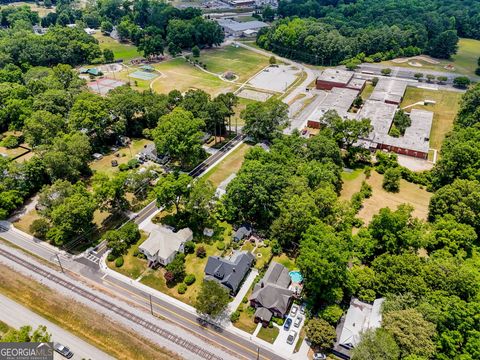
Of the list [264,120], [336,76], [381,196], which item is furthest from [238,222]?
[336,76]

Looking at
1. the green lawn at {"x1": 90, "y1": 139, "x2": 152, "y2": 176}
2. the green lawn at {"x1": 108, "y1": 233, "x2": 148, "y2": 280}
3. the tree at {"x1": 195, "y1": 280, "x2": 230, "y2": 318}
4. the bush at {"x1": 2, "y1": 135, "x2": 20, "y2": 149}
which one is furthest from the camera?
the bush at {"x1": 2, "y1": 135, "x2": 20, "y2": 149}

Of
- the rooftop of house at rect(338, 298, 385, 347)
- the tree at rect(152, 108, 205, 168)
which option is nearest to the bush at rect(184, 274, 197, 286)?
the rooftop of house at rect(338, 298, 385, 347)

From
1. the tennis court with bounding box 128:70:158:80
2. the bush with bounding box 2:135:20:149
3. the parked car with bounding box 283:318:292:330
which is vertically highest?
the tennis court with bounding box 128:70:158:80

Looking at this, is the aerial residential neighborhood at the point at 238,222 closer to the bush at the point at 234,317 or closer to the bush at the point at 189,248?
the bush at the point at 234,317

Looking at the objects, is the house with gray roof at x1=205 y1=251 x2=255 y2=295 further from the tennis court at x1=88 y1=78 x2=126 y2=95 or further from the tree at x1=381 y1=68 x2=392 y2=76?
the tree at x1=381 y1=68 x2=392 y2=76

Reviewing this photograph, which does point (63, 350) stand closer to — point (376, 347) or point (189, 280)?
point (189, 280)

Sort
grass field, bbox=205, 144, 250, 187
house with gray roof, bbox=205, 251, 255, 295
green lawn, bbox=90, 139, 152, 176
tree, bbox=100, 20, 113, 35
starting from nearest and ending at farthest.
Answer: house with gray roof, bbox=205, 251, 255, 295
grass field, bbox=205, 144, 250, 187
green lawn, bbox=90, 139, 152, 176
tree, bbox=100, 20, 113, 35

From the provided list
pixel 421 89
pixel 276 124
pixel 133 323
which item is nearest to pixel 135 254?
pixel 133 323
